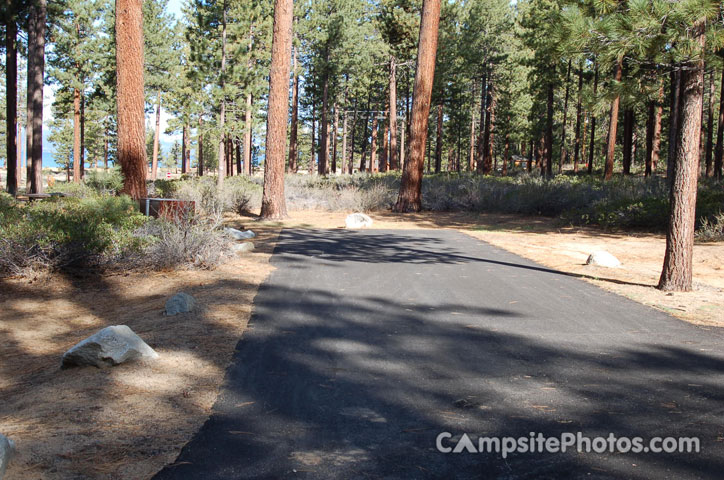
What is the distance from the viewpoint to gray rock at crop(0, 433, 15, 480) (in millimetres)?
2334

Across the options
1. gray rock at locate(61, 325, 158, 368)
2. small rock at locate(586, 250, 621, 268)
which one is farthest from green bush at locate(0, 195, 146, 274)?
small rock at locate(586, 250, 621, 268)

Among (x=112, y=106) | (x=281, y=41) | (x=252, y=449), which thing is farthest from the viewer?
(x=112, y=106)

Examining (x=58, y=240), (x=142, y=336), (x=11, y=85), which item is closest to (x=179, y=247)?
(x=58, y=240)

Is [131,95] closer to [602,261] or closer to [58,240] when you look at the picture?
[58,240]

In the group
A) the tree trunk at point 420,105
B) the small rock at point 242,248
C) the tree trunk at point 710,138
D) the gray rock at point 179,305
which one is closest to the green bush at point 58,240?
the small rock at point 242,248

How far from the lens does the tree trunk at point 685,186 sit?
641cm

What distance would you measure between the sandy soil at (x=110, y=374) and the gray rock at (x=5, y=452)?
0.04m

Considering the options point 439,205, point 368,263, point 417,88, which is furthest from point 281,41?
point 368,263

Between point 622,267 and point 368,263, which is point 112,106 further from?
point 622,267

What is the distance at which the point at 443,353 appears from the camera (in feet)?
13.9

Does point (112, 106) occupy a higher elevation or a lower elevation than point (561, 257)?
higher

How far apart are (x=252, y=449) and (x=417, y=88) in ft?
59.2

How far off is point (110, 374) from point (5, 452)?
146cm

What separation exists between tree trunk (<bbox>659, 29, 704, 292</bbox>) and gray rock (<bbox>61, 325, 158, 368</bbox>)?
21.0 ft
